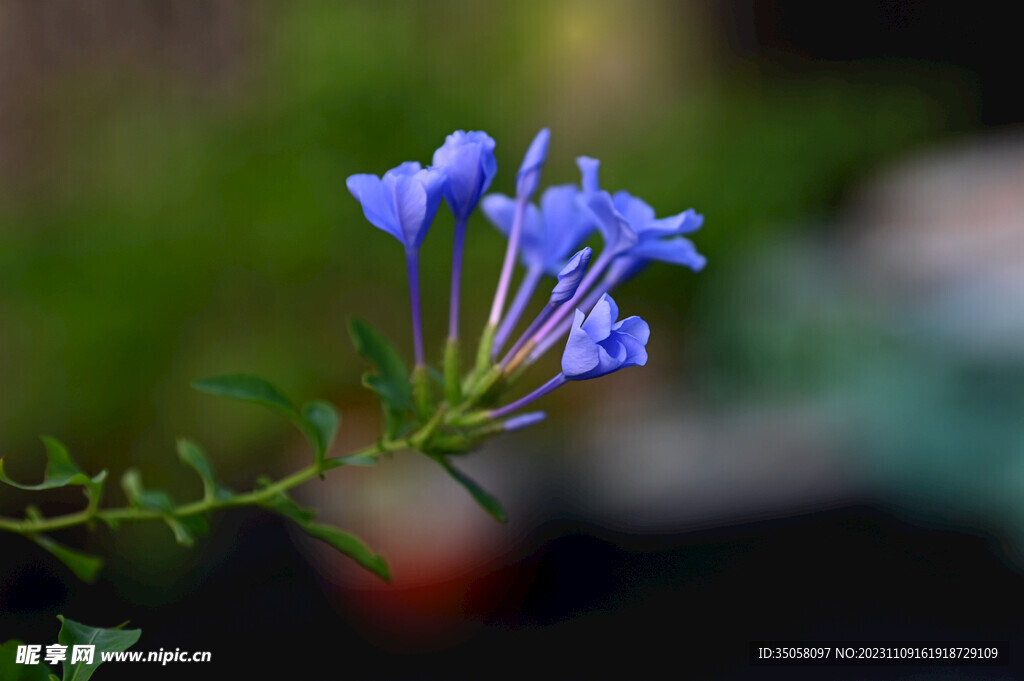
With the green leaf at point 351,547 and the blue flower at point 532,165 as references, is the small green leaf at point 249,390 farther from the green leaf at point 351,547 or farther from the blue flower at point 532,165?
the blue flower at point 532,165

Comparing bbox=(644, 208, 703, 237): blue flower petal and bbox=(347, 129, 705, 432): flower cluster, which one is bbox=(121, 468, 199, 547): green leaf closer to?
bbox=(347, 129, 705, 432): flower cluster

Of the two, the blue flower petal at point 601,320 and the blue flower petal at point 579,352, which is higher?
the blue flower petal at point 601,320

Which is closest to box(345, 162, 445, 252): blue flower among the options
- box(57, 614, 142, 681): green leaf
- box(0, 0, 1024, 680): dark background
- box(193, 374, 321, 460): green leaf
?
box(193, 374, 321, 460): green leaf

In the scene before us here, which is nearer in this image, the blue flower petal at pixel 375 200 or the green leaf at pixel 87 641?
the green leaf at pixel 87 641

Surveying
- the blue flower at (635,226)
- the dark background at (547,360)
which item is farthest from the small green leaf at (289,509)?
the dark background at (547,360)

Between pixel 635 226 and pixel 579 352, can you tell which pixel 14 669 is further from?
pixel 635 226

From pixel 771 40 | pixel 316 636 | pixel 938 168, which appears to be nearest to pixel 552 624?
pixel 316 636

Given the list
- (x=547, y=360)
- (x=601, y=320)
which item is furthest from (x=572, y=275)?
(x=547, y=360)

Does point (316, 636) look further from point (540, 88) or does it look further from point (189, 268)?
point (540, 88)
